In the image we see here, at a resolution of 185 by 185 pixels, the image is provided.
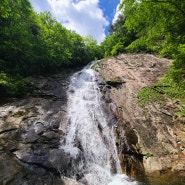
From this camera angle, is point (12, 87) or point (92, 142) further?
point (12, 87)

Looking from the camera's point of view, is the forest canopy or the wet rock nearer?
the wet rock

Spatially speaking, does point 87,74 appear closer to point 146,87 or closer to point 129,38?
point 146,87

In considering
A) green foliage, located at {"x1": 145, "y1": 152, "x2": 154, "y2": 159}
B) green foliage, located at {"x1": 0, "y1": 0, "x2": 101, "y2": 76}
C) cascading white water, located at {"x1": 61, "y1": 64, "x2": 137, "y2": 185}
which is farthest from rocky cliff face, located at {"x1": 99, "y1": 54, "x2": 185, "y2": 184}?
green foliage, located at {"x1": 0, "y1": 0, "x2": 101, "y2": 76}

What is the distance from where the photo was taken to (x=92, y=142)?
34.6 ft

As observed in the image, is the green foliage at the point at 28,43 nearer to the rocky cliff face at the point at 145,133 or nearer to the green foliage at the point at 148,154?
the rocky cliff face at the point at 145,133

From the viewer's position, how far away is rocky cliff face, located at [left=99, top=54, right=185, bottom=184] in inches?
380

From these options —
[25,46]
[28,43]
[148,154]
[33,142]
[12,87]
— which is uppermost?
[28,43]

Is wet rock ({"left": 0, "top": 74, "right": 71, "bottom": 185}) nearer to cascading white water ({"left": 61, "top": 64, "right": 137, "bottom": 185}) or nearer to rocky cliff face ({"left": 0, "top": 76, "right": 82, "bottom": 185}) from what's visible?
rocky cliff face ({"left": 0, "top": 76, "right": 82, "bottom": 185})

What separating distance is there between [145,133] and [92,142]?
3.27 meters

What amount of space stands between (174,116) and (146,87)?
153 inches

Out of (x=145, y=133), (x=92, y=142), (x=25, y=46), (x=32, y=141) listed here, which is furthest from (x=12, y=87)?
Result: (x=145, y=133)

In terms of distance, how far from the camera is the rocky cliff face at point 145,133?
966 centimetres

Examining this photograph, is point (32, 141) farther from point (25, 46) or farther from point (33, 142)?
point (25, 46)

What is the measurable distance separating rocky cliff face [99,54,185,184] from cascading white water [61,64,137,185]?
2.12 ft
